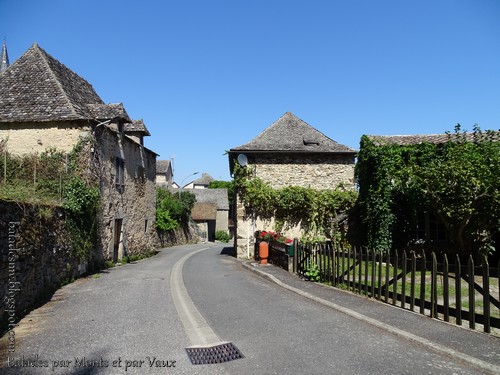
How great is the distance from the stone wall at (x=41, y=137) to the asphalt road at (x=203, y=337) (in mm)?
7293

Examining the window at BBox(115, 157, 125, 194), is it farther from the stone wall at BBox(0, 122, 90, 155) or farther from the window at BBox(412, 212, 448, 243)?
the window at BBox(412, 212, 448, 243)

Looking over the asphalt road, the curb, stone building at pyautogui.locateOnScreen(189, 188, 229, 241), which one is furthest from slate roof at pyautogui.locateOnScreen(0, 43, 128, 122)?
stone building at pyautogui.locateOnScreen(189, 188, 229, 241)

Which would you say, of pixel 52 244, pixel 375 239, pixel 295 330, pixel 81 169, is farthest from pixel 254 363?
pixel 375 239

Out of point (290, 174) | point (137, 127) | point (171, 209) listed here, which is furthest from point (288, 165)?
point (171, 209)

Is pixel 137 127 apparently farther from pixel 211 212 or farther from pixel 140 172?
pixel 211 212

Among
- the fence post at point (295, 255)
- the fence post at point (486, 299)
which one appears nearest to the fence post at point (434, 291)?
the fence post at point (486, 299)

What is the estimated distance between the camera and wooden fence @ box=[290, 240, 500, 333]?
259 inches

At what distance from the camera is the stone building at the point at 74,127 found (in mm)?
15109

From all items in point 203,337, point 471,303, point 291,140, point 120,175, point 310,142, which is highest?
point 291,140

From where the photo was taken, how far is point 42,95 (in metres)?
16.2

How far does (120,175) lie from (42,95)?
476 cm

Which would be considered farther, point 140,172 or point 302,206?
point 140,172

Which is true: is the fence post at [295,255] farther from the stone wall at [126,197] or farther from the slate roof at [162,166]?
the slate roof at [162,166]

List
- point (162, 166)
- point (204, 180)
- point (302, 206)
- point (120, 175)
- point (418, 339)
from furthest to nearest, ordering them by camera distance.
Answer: point (204, 180), point (162, 166), point (302, 206), point (120, 175), point (418, 339)
